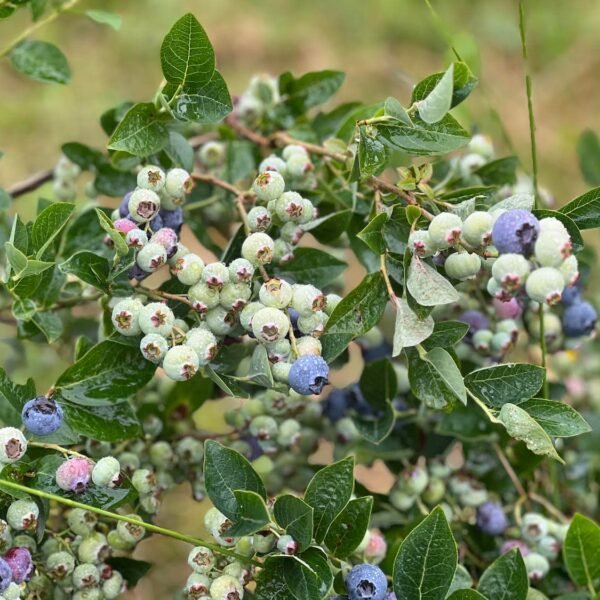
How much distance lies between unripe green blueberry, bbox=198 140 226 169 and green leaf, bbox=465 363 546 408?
1.93 feet

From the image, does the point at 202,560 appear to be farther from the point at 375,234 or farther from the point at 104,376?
the point at 375,234

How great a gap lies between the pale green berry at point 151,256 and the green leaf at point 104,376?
113 mm

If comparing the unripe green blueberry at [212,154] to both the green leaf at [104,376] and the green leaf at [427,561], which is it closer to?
the green leaf at [104,376]

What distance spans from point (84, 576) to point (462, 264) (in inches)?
20.0

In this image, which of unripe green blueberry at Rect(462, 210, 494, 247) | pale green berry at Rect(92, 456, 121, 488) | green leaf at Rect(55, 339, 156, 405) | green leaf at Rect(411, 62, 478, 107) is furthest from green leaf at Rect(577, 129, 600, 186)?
pale green berry at Rect(92, 456, 121, 488)

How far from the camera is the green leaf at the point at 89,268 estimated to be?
92 cm

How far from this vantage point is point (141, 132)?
1021 millimetres

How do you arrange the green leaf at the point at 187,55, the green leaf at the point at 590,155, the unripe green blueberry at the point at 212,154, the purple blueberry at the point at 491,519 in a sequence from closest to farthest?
the green leaf at the point at 187,55 → the purple blueberry at the point at 491,519 → the unripe green blueberry at the point at 212,154 → the green leaf at the point at 590,155

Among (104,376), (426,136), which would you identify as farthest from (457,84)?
(104,376)

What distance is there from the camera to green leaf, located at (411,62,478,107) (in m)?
0.89

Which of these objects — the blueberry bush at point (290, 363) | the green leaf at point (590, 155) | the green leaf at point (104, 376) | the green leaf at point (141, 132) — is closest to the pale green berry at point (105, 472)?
the blueberry bush at point (290, 363)

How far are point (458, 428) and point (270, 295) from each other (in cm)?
43

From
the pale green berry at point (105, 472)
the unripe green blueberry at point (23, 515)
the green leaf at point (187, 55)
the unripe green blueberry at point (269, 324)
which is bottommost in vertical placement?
the unripe green blueberry at point (23, 515)

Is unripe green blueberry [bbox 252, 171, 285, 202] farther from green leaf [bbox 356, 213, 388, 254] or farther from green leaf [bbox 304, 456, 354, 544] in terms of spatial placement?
green leaf [bbox 304, 456, 354, 544]
